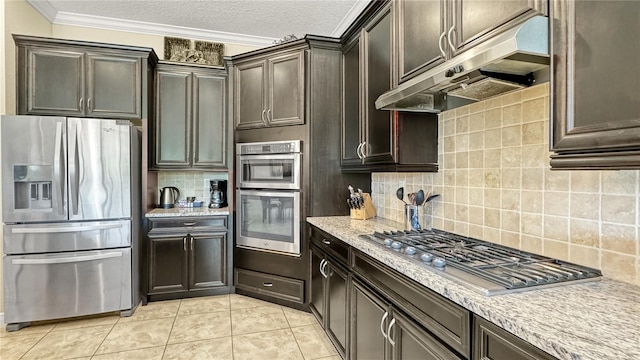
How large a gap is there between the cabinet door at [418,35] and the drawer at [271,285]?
206 centimetres

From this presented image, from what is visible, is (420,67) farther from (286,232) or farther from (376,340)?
(286,232)

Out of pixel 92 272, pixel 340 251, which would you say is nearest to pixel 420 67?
pixel 340 251

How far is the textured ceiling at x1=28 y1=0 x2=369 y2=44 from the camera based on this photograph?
318 cm

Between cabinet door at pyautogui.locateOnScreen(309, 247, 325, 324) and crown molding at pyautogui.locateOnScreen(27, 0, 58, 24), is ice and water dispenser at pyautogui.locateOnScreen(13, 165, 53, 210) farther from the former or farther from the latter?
cabinet door at pyautogui.locateOnScreen(309, 247, 325, 324)

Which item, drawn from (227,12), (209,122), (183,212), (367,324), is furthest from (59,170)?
(367,324)

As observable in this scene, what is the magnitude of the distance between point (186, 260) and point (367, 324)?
222cm

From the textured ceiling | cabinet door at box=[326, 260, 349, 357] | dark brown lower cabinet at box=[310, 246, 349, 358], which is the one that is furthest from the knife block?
the textured ceiling

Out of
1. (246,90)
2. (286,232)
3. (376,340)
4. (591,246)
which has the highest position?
(246,90)

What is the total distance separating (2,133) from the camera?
2600 millimetres

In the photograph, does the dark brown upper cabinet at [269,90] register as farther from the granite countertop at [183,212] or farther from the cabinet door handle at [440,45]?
the cabinet door handle at [440,45]

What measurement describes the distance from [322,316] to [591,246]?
184cm

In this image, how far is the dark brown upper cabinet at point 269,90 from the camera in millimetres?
2992

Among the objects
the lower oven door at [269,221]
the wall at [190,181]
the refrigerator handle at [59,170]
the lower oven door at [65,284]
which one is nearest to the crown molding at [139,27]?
the refrigerator handle at [59,170]

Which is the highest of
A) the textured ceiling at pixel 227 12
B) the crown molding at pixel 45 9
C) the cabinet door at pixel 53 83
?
the textured ceiling at pixel 227 12
